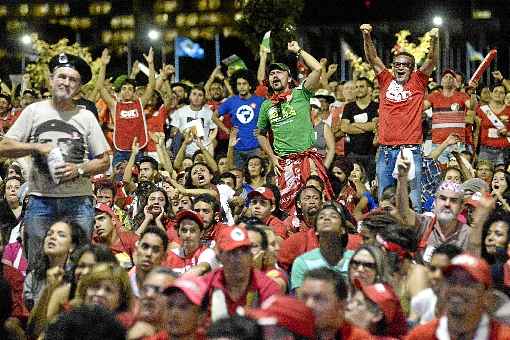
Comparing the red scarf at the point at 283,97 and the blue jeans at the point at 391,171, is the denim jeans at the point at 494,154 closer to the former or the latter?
the blue jeans at the point at 391,171

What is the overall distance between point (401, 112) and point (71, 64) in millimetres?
4620

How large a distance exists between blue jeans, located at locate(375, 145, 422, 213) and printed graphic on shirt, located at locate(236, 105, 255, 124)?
4644 millimetres

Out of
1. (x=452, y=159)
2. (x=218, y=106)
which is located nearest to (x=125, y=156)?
(x=218, y=106)

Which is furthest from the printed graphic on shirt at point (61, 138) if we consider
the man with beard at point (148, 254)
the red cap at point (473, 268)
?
the red cap at point (473, 268)

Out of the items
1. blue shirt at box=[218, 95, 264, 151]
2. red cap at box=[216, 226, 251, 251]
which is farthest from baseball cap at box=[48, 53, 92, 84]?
blue shirt at box=[218, 95, 264, 151]

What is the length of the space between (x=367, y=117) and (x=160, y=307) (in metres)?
9.82

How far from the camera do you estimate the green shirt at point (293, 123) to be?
13.0 meters

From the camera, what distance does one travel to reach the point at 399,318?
703 centimetres

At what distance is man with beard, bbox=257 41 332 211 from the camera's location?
42.4ft

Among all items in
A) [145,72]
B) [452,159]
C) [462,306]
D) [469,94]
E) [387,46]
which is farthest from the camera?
[387,46]

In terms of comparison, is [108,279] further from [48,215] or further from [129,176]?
[129,176]

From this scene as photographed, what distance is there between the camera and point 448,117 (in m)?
16.5

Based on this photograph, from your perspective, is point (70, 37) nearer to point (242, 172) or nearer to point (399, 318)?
point (242, 172)

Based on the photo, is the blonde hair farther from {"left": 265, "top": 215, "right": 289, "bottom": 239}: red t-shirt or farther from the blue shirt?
the blue shirt
